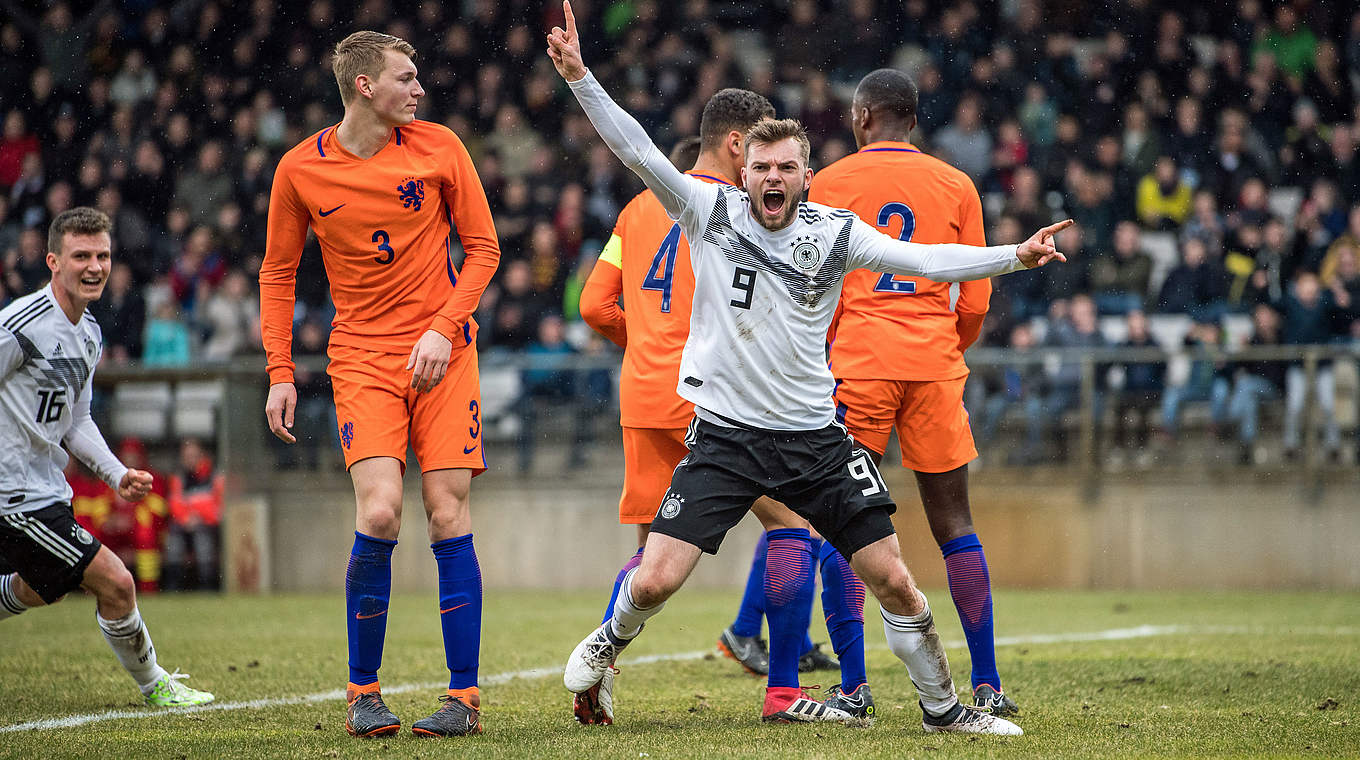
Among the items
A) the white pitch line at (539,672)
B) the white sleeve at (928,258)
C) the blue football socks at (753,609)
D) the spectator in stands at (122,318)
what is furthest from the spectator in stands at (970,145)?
the white sleeve at (928,258)

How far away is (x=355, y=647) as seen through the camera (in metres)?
4.98

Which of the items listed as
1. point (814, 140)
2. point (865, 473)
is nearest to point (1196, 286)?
point (814, 140)

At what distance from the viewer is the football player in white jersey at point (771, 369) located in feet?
15.4

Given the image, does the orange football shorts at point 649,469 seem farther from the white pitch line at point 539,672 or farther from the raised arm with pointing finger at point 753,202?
the white pitch line at point 539,672

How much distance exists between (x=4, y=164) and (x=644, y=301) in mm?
14009

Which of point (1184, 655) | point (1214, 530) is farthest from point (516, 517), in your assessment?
point (1184, 655)

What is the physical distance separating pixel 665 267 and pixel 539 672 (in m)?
2.33

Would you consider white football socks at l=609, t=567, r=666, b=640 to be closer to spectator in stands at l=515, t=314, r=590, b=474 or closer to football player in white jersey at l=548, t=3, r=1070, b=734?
football player in white jersey at l=548, t=3, r=1070, b=734

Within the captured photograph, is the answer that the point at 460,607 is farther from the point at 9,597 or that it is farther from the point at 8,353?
the point at 9,597

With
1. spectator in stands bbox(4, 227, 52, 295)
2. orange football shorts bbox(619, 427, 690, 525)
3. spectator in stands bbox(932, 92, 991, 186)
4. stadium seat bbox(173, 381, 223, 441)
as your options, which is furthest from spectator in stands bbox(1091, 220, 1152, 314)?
spectator in stands bbox(4, 227, 52, 295)

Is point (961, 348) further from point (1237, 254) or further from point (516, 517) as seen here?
point (1237, 254)

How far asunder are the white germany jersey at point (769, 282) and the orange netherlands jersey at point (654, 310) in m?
0.73

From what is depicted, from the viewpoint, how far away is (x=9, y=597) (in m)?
6.18

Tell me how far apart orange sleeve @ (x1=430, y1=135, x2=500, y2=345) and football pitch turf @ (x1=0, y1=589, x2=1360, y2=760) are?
59.2 inches
